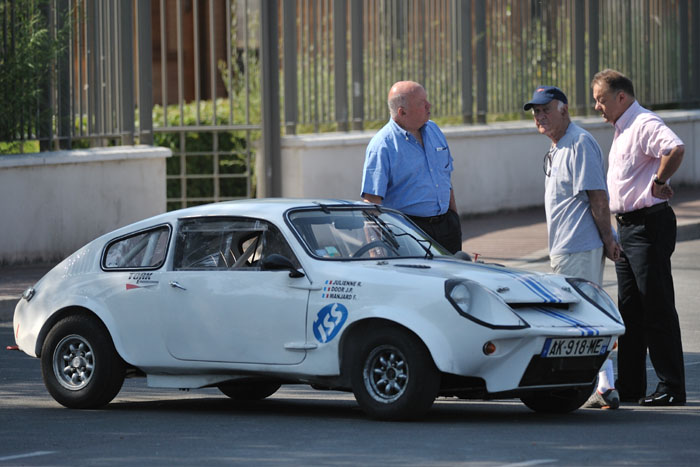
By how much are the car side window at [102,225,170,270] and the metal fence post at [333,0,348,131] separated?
1357cm

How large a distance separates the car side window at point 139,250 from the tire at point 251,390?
0.95 metres

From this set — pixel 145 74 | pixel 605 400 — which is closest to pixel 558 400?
pixel 605 400

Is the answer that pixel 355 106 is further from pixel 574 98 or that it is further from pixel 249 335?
pixel 249 335

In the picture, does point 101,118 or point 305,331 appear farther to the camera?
point 101,118

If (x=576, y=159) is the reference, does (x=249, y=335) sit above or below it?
below

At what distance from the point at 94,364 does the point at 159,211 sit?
11.2 metres

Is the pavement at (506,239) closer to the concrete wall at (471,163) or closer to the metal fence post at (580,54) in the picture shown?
the concrete wall at (471,163)

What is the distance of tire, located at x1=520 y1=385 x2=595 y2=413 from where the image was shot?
8.85 m

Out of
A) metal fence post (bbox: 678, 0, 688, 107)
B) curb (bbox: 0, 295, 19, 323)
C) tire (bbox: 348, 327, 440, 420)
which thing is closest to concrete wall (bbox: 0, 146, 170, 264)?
curb (bbox: 0, 295, 19, 323)

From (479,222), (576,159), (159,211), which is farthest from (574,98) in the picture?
(576,159)

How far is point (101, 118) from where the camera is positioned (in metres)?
20.1

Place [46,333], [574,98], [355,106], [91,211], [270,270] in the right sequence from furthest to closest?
[574,98] → [355,106] → [91,211] → [46,333] → [270,270]

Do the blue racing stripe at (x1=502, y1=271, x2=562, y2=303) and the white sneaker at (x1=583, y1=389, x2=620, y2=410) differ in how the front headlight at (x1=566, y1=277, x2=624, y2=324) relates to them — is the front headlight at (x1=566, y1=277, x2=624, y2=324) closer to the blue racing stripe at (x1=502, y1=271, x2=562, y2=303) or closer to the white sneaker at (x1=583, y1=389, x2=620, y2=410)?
the blue racing stripe at (x1=502, y1=271, x2=562, y2=303)

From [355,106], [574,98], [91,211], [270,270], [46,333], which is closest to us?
[270,270]
